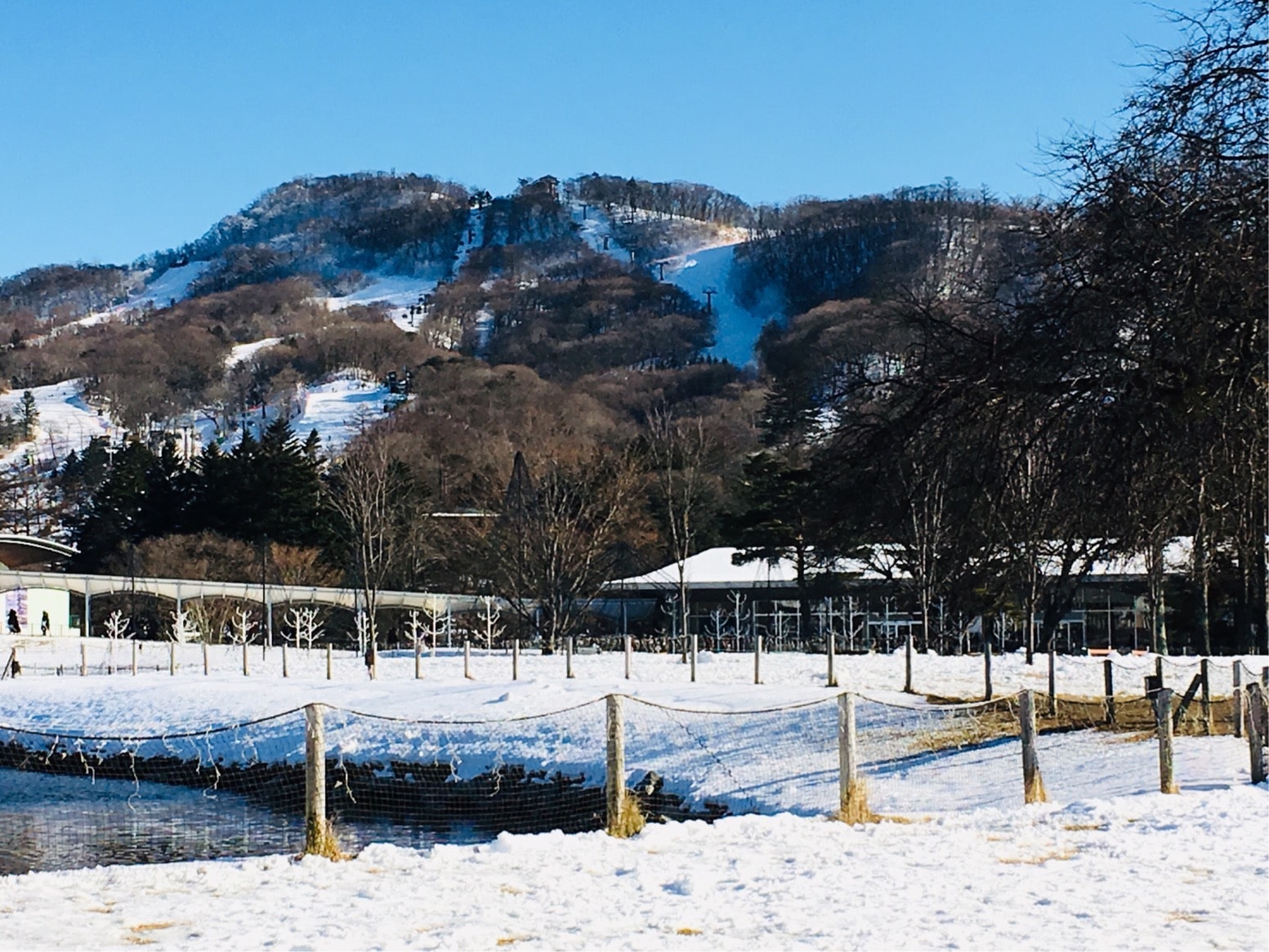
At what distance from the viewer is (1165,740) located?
45.4ft

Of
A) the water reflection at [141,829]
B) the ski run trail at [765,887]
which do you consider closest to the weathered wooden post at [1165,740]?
the ski run trail at [765,887]

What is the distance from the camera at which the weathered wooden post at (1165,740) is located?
1372 cm

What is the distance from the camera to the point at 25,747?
29547 millimetres

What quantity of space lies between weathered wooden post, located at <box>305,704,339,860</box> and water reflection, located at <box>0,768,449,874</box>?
5.29 m

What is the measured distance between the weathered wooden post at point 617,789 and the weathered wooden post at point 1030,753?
3.92 meters

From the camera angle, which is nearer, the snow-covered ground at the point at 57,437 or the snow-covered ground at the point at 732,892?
the snow-covered ground at the point at 732,892

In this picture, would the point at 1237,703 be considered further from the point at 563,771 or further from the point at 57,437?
the point at 57,437

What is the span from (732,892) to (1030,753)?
5.71m

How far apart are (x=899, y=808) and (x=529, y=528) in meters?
34.0

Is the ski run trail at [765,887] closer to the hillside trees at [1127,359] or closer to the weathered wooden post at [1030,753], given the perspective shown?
the weathered wooden post at [1030,753]

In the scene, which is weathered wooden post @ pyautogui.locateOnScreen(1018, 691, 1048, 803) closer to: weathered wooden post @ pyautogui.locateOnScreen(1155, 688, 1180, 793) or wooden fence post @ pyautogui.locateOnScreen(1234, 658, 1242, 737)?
weathered wooden post @ pyautogui.locateOnScreen(1155, 688, 1180, 793)

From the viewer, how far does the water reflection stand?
1733cm

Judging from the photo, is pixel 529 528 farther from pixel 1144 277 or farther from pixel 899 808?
pixel 1144 277

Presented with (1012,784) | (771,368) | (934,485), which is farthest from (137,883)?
(771,368)
